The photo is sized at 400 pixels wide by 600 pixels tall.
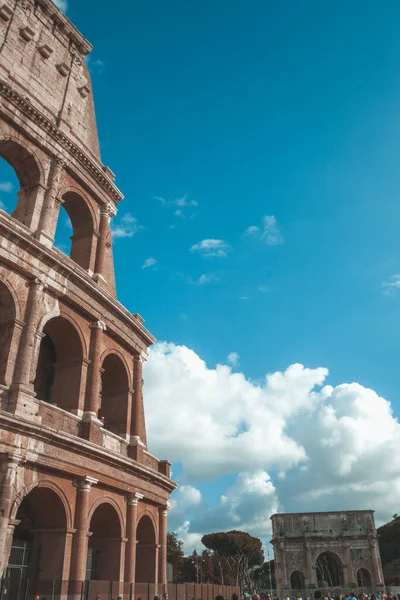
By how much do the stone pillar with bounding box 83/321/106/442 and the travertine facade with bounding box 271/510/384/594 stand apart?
142ft

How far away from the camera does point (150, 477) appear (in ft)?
61.2

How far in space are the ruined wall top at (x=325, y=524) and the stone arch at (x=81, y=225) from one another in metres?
45.2

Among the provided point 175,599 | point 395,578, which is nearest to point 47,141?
point 175,599

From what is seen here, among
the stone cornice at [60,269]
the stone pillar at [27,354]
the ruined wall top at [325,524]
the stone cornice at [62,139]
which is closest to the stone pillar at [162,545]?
the stone cornice at [60,269]

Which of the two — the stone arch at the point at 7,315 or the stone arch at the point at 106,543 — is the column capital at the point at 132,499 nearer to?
the stone arch at the point at 106,543

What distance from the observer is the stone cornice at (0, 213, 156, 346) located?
48.9 ft

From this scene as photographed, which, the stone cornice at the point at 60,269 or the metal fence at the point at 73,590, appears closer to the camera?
the metal fence at the point at 73,590

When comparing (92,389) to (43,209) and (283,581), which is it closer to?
(43,209)

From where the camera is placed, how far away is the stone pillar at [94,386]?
15.8 m

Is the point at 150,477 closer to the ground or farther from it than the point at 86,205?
closer to the ground

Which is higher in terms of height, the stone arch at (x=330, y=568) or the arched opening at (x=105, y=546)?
the stone arch at (x=330, y=568)

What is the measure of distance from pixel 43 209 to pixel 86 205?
2960 mm

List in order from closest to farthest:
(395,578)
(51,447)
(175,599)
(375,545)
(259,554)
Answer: (51,447) → (175,599) → (375,545) → (395,578) → (259,554)

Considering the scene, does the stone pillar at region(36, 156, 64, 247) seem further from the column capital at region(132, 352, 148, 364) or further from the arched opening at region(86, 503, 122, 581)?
the arched opening at region(86, 503, 122, 581)
